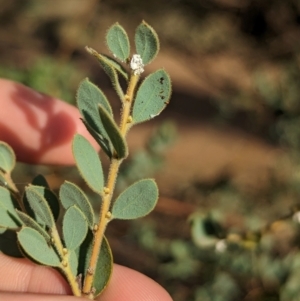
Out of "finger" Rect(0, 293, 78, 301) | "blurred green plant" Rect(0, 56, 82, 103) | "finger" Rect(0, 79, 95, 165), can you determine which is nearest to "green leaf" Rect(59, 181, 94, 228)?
"finger" Rect(0, 293, 78, 301)

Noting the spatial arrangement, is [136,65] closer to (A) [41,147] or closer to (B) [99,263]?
(B) [99,263]

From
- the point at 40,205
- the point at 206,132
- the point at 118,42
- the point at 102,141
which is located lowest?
the point at 206,132

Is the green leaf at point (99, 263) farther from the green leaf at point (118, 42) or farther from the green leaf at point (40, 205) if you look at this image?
the green leaf at point (118, 42)

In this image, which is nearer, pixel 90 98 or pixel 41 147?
pixel 90 98

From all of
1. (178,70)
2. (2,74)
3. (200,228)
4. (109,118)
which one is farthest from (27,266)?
(178,70)

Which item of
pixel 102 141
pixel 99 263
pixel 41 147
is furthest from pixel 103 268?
pixel 41 147

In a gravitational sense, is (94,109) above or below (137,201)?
above

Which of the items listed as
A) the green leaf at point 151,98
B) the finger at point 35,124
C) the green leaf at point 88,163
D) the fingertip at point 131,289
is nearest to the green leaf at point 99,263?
the green leaf at point 88,163

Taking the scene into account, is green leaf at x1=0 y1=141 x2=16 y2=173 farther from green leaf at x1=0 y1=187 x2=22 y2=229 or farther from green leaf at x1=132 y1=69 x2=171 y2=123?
green leaf at x1=132 y1=69 x2=171 y2=123
